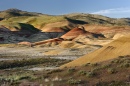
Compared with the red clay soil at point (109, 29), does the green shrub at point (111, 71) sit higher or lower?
higher

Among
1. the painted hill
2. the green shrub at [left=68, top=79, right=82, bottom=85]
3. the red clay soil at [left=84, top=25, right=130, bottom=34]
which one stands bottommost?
the red clay soil at [left=84, top=25, right=130, bottom=34]

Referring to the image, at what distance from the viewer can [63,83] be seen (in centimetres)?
2558

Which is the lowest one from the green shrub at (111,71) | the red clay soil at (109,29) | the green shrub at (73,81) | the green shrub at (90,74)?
the red clay soil at (109,29)

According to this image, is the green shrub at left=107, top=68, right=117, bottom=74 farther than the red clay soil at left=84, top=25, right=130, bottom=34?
No

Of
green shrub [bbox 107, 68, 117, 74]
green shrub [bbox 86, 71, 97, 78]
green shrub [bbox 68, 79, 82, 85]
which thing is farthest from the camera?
green shrub [bbox 107, 68, 117, 74]

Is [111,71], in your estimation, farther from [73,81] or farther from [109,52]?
[109,52]

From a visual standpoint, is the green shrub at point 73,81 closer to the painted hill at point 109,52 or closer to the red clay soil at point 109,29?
the painted hill at point 109,52

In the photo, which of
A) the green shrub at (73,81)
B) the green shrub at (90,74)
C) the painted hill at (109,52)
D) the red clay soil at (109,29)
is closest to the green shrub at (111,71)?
the green shrub at (90,74)

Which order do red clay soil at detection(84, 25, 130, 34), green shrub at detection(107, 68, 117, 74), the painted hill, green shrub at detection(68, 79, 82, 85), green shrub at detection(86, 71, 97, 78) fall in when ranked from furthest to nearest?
1. red clay soil at detection(84, 25, 130, 34)
2. the painted hill
3. green shrub at detection(107, 68, 117, 74)
4. green shrub at detection(86, 71, 97, 78)
5. green shrub at detection(68, 79, 82, 85)

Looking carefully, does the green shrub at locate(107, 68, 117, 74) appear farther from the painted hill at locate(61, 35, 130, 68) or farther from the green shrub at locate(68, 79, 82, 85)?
the painted hill at locate(61, 35, 130, 68)

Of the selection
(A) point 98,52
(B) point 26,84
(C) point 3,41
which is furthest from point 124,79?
(C) point 3,41

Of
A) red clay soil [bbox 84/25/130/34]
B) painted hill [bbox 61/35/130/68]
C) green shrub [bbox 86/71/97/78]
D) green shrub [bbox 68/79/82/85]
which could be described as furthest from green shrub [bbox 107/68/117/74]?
red clay soil [bbox 84/25/130/34]

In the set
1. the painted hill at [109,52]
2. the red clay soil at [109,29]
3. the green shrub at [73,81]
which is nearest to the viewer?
the green shrub at [73,81]

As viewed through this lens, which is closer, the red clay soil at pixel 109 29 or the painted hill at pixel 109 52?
the painted hill at pixel 109 52
